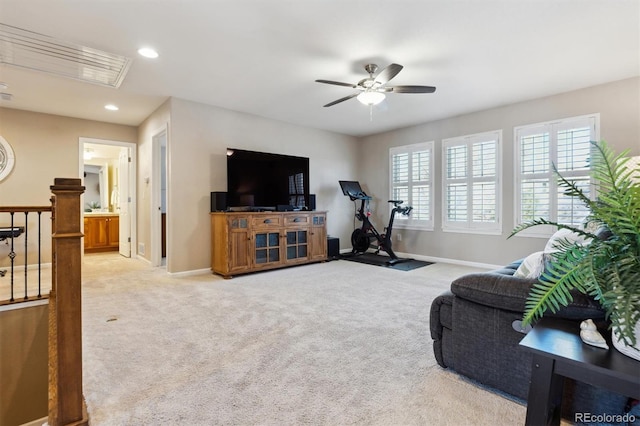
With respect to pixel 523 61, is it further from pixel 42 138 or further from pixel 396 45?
pixel 42 138

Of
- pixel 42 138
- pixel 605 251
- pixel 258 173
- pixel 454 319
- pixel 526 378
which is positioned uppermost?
pixel 42 138

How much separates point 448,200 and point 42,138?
688 centimetres

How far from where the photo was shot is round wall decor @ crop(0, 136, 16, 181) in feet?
15.3

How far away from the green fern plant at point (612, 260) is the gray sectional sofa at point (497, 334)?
0.97ft

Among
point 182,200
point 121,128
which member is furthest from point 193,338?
point 121,128

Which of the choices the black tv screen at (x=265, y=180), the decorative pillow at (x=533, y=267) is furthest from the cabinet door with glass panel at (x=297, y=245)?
the decorative pillow at (x=533, y=267)

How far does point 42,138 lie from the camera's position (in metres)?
4.99

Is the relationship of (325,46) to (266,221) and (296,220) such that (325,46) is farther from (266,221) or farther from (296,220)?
(296,220)

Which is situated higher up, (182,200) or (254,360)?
(182,200)

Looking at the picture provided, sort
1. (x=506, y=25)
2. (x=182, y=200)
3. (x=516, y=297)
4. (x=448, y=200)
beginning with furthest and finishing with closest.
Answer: (x=448, y=200)
(x=182, y=200)
(x=506, y=25)
(x=516, y=297)

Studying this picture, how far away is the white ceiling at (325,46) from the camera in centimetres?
238

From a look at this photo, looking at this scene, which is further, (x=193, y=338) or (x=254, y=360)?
(x=193, y=338)

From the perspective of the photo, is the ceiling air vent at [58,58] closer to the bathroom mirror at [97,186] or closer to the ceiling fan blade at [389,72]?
the ceiling fan blade at [389,72]

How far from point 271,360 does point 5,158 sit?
5.52 metres
